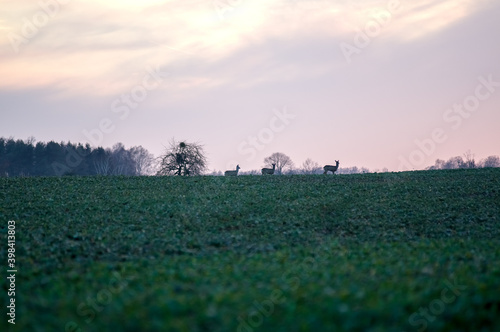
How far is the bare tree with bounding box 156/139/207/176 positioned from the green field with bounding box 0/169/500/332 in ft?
68.9

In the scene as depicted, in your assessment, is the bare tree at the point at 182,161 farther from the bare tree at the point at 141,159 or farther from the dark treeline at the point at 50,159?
the bare tree at the point at 141,159

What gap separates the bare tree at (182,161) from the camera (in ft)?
195

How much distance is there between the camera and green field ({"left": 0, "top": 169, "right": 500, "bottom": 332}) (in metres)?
8.45

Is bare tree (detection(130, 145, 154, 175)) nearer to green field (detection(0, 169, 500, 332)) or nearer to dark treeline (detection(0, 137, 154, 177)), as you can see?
dark treeline (detection(0, 137, 154, 177))

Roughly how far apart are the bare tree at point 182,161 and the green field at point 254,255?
20990 millimetres

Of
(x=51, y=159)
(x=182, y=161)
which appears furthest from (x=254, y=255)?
(x=51, y=159)

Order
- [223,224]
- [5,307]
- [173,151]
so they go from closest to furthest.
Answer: [5,307] < [223,224] < [173,151]

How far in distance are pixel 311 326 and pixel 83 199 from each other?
25.4m

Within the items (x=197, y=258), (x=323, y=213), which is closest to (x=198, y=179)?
(x=323, y=213)

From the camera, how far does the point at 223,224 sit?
78.5 ft

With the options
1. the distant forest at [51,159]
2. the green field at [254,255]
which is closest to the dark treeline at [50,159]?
the distant forest at [51,159]

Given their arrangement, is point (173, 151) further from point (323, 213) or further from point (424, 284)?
point (424, 284)

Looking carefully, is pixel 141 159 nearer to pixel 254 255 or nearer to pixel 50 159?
pixel 50 159

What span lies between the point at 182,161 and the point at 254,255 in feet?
146
